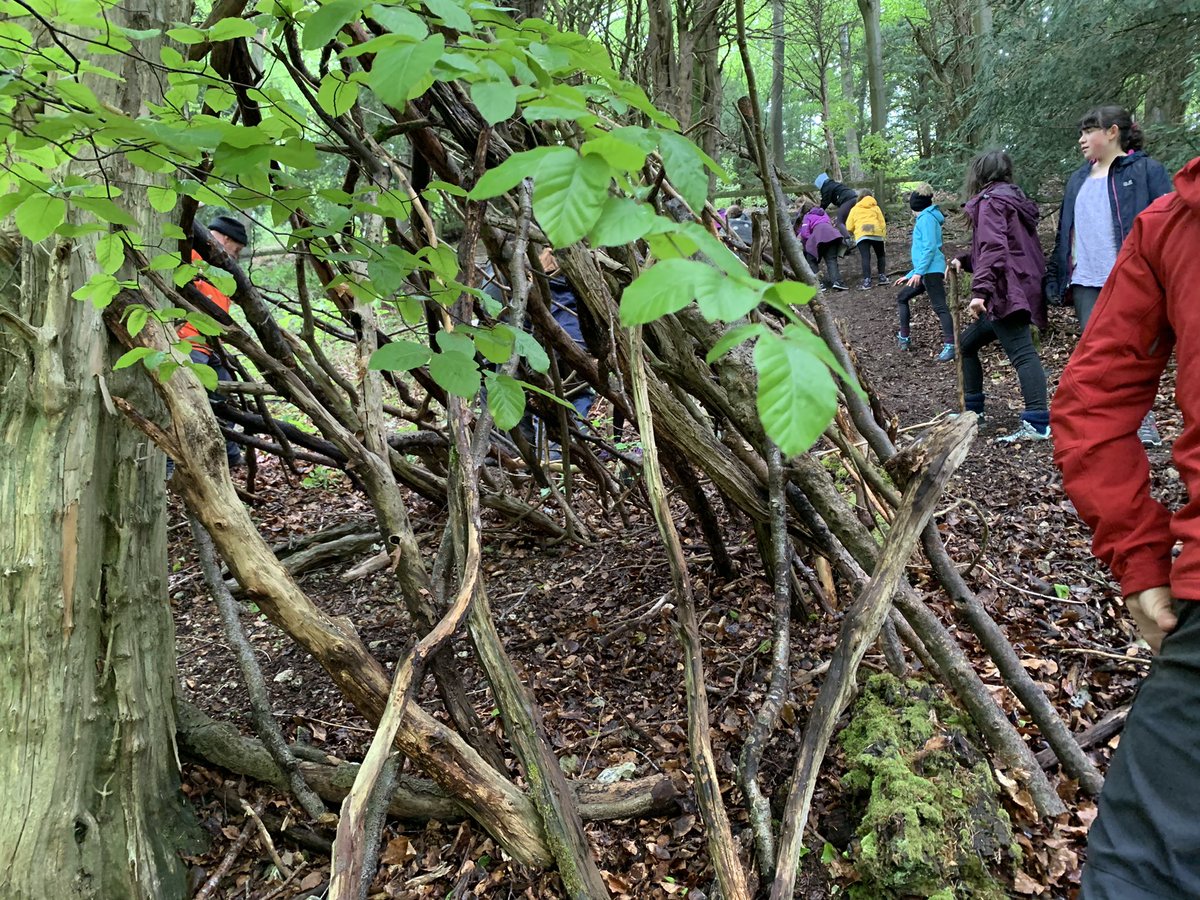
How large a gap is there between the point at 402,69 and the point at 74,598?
198 cm

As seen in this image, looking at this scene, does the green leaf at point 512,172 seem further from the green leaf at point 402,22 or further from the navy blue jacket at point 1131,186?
the navy blue jacket at point 1131,186

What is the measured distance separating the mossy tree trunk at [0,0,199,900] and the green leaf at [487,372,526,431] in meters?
1.34

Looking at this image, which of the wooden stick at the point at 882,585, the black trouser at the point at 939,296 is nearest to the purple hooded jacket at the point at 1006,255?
the black trouser at the point at 939,296

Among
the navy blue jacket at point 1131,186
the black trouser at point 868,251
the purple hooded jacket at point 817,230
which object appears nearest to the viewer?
the navy blue jacket at point 1131,186

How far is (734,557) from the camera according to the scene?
3.51 m

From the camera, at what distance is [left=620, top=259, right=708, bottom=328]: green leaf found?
2.51 feet

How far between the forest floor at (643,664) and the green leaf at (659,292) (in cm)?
186

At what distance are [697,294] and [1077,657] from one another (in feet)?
9.54

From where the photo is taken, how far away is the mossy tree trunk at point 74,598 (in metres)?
1.99

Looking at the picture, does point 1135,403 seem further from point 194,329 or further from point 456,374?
point 194,329

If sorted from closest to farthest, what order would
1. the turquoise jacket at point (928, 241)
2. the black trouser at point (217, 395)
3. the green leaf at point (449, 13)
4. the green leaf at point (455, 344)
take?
the green leaf at point (449, 13) → the green leaf at point (455, 344) → the black trouser at point (217, 395) → the turquoise jacket at point (928, 241)

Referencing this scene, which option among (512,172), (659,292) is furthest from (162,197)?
(659,292)

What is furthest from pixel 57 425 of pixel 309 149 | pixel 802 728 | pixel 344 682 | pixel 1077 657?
pixel 1077 657

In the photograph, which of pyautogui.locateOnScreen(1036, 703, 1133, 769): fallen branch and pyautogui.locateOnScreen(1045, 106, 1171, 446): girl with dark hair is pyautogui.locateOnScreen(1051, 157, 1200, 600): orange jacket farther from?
pyautogui.locateOnScreen(1045, 106, 1171, 446): girl with dark hair
